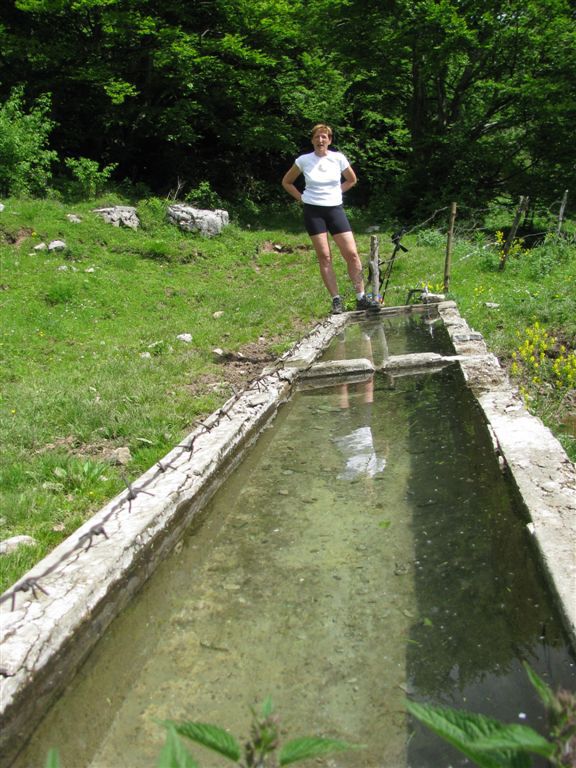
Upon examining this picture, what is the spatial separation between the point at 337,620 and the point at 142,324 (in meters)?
7.31

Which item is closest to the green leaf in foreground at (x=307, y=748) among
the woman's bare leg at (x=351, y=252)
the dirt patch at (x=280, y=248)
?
the woman's bare leg at (x=351, y=252)

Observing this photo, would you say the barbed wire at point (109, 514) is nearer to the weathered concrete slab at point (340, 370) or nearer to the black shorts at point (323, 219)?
the weathered concrete slab at point (340, 370)

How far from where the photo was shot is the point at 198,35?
20.0 meters

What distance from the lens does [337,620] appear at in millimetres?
2186

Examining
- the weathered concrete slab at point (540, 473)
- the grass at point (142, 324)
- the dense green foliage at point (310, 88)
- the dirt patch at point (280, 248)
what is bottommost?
the dirt patch at point (280, 248)

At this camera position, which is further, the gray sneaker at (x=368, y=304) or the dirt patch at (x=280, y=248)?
the dirt patch at (x=280, y=248)

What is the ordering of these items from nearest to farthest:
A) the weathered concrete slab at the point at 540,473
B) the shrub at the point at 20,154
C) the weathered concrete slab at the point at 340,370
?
the weathered concrete slab at the point at 540,473
the weathered concrete slab at the point at 340,370
the shrub at the point at 20,154

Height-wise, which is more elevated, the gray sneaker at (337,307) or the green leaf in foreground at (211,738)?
the green leaf in foreground at (211,738)

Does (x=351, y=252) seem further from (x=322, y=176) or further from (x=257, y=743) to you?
(x=257, y=743)

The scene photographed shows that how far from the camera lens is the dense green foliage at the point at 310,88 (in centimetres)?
1886

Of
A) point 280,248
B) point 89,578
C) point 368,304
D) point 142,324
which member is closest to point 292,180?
point 368,304

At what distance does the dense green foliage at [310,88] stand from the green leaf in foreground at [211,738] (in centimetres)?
1974

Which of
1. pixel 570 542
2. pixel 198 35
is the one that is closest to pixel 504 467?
pixel 570 542

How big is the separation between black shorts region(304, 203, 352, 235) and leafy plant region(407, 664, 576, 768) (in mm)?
6488
